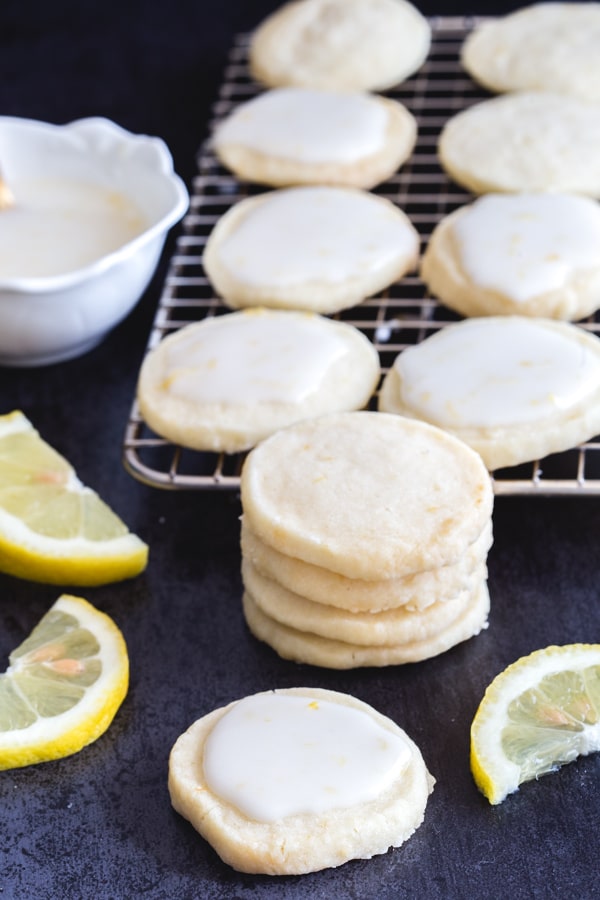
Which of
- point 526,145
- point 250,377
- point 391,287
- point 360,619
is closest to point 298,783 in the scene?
point 360,619

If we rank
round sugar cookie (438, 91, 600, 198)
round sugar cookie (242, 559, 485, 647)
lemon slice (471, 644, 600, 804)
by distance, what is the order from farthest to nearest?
round sugar cookie (438, 91, 600, 198) → round sugar cookie (242, 559, 485, 647) → lemon slice (471, 644, 600, 804)

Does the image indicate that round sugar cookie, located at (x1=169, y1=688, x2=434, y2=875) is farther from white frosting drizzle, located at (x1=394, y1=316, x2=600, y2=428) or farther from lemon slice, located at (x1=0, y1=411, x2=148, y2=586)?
white frosting drizzle, located at (x1=394, y1=316, x2=600, y2=428)

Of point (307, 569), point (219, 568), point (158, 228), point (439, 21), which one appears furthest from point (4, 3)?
point (307, 569)

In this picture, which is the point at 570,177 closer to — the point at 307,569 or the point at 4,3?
the point at 307,569

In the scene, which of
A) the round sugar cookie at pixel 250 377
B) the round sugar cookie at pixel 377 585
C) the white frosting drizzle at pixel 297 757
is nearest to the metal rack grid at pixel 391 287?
the round sugar cookie at pixel 250 377

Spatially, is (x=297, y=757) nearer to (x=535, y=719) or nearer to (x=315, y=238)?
(x=535, y=719)

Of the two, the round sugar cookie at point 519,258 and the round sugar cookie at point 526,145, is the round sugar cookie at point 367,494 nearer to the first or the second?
the round sugar cookie at point 519,258

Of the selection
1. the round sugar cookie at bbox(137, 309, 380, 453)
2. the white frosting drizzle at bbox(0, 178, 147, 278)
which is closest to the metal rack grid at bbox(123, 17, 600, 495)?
the round sugar cookie at bbox(137, 309, 380, 453)
